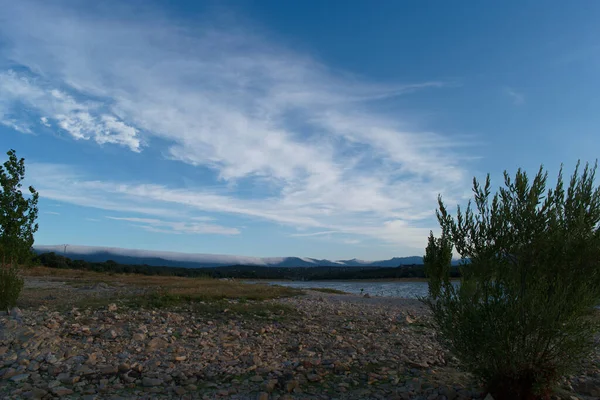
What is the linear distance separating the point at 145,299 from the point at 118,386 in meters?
10.4

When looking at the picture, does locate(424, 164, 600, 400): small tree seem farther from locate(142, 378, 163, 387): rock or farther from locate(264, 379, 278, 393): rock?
locate(142, 378, 163, 387): rock

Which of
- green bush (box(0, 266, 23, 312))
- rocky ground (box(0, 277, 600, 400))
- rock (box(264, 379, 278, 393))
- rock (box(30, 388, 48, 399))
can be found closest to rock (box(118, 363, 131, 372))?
rocky ground (box(0, 277, 600, 400))

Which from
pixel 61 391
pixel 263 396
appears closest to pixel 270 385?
pixel 263 396

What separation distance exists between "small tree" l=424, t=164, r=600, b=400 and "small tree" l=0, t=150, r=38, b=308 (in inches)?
560

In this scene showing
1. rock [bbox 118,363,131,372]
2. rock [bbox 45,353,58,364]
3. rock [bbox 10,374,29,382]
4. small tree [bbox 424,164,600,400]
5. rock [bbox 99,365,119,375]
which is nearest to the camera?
small tree [bbox 424,164,600,400]

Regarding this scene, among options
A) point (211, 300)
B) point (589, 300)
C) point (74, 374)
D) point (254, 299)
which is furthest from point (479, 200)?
point (254, 299)

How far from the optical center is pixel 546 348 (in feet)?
19.9

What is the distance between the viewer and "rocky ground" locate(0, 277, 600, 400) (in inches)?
278

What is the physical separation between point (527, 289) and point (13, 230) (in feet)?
51.9

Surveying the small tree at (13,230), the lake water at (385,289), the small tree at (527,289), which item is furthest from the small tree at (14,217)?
the lake water at (385,289)

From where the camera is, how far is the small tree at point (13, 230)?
45.0 ft

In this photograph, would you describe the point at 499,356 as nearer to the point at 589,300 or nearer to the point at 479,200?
the point at 589,300

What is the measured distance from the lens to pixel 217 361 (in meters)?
8.90

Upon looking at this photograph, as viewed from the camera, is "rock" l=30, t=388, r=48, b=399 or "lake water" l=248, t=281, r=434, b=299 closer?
"rock" l=30, t=388, r=48, b=399
